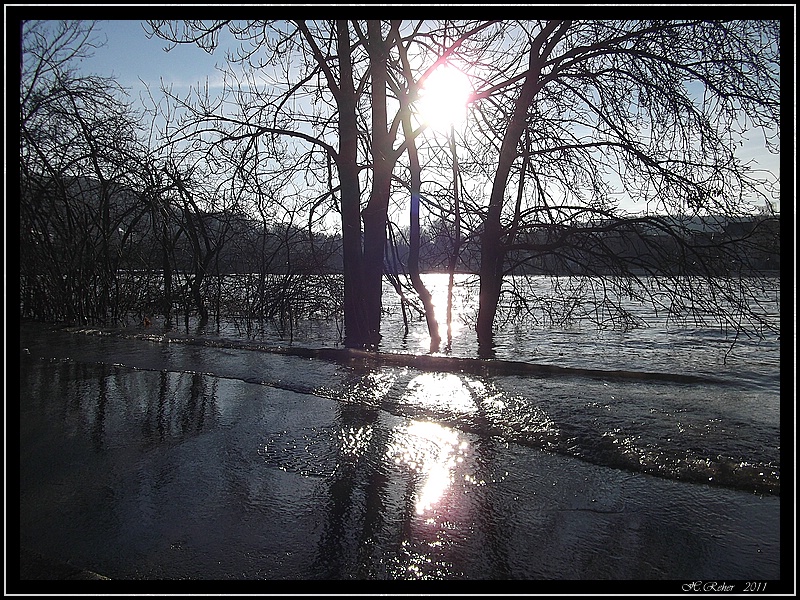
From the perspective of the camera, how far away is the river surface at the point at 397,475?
7.29ft

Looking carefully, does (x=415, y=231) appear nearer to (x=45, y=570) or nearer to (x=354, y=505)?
(x=354, y=505)

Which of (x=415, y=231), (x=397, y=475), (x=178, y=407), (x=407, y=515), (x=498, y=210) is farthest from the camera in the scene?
(x=415, y=231)

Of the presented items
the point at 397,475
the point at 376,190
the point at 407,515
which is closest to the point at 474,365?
the point at 397,475

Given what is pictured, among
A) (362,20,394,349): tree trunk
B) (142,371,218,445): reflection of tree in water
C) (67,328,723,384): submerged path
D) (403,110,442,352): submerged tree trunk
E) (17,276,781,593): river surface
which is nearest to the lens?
(17,276,781,593): river surface

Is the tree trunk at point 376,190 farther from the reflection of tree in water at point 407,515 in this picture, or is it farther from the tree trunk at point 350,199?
the reflection of tree in water at point 407,515

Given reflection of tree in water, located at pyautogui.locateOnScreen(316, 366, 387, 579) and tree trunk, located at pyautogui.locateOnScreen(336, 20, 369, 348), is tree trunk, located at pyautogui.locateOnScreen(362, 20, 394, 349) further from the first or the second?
reflection of tree in water, located at pyautogui.locateOnScreen(316, 366, 387, 579)

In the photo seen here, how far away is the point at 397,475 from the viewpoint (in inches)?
117

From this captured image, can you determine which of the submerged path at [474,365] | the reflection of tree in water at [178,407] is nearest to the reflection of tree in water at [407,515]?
the reflection of tree in water at [178,407]

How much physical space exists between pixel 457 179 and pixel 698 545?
910 centimetres

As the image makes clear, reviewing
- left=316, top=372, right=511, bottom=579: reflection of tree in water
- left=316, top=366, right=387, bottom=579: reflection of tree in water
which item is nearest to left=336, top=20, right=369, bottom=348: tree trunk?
left=316, top=366, right=387, bottom=579: reflection of tree in water

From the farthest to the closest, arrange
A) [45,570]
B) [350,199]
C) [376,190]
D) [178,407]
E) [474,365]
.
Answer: [376,190] < [350,199] < [474,365] < [178,407] < [45,570]

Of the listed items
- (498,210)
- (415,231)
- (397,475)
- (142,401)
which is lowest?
(397,475)

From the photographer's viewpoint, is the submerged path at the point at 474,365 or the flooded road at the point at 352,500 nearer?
the flooded road at the point at 352,500

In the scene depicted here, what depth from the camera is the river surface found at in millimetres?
2223
